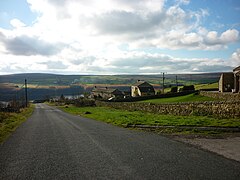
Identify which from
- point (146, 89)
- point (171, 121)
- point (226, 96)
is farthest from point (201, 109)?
point (146, 89)

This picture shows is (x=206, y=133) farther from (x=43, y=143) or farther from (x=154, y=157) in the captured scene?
(x=43, y=143)

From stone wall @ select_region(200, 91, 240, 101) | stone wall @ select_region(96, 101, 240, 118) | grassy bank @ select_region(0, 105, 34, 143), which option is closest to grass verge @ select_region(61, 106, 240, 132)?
stone wall @ select_region(96, 101, 240, 118)

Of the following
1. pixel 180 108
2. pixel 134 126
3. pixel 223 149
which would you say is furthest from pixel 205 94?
pixel 223 149

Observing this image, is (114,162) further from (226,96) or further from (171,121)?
(226,96)

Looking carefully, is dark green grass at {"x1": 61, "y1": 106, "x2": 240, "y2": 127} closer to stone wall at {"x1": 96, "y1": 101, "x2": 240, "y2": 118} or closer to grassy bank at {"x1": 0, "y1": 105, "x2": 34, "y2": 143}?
stone wall at {"x1": 96, "y1": 101, "x2": 240, "y2": 118}

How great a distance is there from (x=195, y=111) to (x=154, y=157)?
1657 cm

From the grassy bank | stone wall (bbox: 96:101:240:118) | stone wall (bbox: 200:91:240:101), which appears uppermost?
stone wall (bbox: 200:91:240:101)

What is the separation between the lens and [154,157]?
27.7 feet

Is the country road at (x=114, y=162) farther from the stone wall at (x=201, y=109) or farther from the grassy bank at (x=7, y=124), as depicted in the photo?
the stone wall at (x=201, y=109)

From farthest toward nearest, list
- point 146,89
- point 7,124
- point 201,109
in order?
1. point 146,89
2. point 201,109
3. point 7,124

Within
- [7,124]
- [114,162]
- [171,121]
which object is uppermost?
[114,162]

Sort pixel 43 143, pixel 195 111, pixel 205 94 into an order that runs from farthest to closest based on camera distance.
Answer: pixel 205 94, pixel 195 111, pixel 43 143

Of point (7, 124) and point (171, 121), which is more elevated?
point (171, 121)

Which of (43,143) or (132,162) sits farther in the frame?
(43,143)
